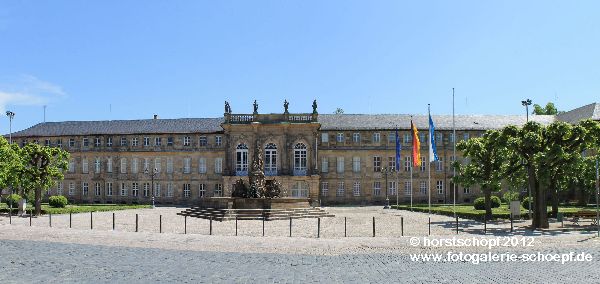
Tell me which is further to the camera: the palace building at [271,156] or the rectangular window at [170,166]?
the rectangular window at [170,166]

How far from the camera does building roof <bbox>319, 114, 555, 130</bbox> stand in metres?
68.2

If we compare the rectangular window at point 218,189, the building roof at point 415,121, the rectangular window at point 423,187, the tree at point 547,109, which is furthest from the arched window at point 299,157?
the tree at point 547,109

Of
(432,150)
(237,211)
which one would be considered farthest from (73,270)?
(432,150)

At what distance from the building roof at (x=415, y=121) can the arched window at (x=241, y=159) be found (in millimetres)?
9894

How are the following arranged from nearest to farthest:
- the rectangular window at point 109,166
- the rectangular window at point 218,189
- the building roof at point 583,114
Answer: the building roof at point 583,114 → the rectangular window at point 218,189 → the rectangular window at point 109,166

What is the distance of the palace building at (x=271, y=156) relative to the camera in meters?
63.9

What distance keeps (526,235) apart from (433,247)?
6.41 m

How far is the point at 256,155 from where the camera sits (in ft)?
134

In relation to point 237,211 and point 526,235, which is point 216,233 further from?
point 526,235

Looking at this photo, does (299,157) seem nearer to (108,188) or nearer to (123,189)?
(123,189)

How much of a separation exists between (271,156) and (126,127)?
2047cm

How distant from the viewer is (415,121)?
229ft

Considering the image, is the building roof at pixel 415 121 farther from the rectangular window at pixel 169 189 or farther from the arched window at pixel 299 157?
the rectangular window at pixel 169 189

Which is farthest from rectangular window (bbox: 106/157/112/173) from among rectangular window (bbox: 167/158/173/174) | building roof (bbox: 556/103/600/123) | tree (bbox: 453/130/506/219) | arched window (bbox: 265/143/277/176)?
building roof (bbox: 556/103/600/123)
